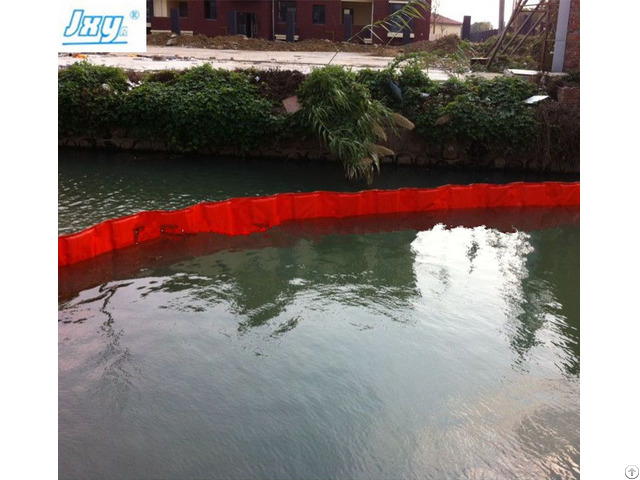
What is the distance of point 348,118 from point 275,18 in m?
15.4

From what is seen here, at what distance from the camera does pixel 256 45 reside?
2030cm

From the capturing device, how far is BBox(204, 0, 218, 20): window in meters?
23.4

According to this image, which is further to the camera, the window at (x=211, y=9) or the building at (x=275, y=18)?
the window at (x=211, y=9)

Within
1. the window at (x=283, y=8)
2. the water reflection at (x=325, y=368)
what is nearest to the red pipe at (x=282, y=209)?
the water reflection at (x=325, y=368)

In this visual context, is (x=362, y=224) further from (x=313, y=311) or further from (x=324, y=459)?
(x=324, y=459)

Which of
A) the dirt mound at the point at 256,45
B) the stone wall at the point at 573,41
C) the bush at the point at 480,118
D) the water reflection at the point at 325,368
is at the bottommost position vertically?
the water reflection at the point at 325,368

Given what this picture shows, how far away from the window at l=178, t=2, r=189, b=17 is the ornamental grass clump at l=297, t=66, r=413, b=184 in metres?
15.5

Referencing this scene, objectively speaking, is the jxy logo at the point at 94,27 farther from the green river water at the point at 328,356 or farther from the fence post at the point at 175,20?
the fence post at the point at 175,20

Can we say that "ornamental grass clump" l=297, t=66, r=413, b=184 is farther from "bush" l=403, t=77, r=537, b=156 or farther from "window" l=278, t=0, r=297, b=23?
"window" l=278, t=0, r=297, b=23

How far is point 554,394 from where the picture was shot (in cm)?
432

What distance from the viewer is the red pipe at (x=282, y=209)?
646 centimetres

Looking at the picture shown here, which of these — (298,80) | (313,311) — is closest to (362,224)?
(313,311)

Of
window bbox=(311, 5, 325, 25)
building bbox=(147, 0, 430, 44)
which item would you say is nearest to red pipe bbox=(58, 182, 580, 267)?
building bbox=(147, 0, 430, 44)

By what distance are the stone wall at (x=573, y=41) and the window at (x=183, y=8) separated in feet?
52.4
